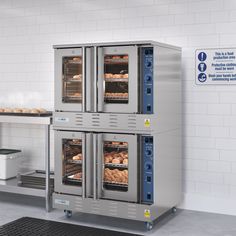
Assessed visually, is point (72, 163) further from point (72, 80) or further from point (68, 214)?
point (72, 80)

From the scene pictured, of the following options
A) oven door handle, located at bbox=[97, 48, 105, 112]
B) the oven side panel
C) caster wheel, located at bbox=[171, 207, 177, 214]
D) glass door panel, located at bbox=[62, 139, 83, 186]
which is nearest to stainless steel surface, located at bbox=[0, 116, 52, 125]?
glass door panel, located at bbox=[62, 139, 83, 186]

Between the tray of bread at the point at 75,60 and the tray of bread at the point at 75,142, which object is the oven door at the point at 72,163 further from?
the tray of bread at the point at 75,60

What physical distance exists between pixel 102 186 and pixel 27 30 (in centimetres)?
286

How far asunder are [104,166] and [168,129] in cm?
85

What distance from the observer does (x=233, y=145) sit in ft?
17.4

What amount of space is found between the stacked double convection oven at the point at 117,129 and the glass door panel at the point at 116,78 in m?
0.01

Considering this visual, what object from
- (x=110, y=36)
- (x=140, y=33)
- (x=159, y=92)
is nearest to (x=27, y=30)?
(x=110, y=36)

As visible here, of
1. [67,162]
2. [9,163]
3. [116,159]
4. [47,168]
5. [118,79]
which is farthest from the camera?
[9,163]

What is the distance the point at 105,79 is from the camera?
4.86 m

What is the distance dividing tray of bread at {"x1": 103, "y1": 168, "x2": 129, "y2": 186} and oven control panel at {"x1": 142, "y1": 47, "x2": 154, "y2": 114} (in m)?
0.74

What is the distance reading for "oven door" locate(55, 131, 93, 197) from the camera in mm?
4941

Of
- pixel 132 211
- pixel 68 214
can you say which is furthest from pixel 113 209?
pixel 68 214

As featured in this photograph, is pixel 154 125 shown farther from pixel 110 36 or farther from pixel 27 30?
pixel 27 30

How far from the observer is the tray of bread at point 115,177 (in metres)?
4.86
